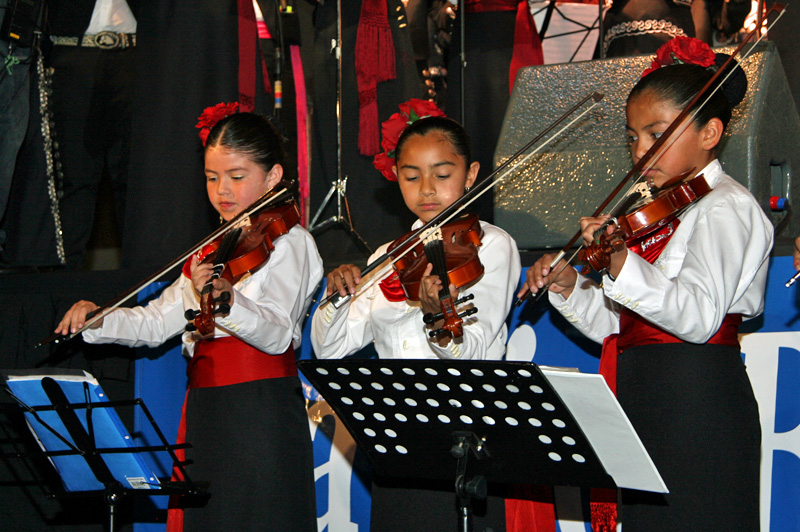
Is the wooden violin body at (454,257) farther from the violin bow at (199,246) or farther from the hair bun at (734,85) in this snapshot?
the hair bun at (734,85)

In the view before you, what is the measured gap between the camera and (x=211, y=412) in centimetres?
207

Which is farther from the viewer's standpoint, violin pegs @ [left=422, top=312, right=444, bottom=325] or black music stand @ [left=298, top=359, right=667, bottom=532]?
violin pegs @ [left=422, top=312, right=444, bottom=325]

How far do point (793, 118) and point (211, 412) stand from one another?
1821 millimetres

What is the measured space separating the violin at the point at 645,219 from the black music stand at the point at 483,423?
0.99 feet

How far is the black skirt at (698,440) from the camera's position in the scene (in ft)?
5.19

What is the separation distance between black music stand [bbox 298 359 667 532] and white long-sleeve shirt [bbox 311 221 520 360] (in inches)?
10.8

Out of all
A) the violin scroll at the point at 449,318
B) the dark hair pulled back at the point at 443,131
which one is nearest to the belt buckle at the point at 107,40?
the dark hair pulled back at the point at 443,131

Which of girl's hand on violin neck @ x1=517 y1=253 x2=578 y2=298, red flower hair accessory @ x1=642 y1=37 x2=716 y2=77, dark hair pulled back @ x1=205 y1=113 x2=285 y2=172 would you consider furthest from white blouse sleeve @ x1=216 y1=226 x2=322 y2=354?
red flower hair accessory @ x1=642 y1=37 x2=716 y2=77

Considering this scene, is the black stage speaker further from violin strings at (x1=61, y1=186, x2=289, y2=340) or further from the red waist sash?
the red waist sash

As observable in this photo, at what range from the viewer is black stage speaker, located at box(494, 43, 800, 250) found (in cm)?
225

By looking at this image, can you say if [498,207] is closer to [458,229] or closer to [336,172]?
[458,229]

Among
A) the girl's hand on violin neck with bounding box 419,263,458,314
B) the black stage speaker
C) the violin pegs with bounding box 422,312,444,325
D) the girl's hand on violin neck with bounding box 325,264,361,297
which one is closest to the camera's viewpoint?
the violin pegs with bounding box 422,312,444,325

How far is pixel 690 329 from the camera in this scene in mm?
1570

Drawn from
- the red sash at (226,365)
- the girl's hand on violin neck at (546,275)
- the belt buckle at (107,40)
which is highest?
the belt buckle at (107,40)
